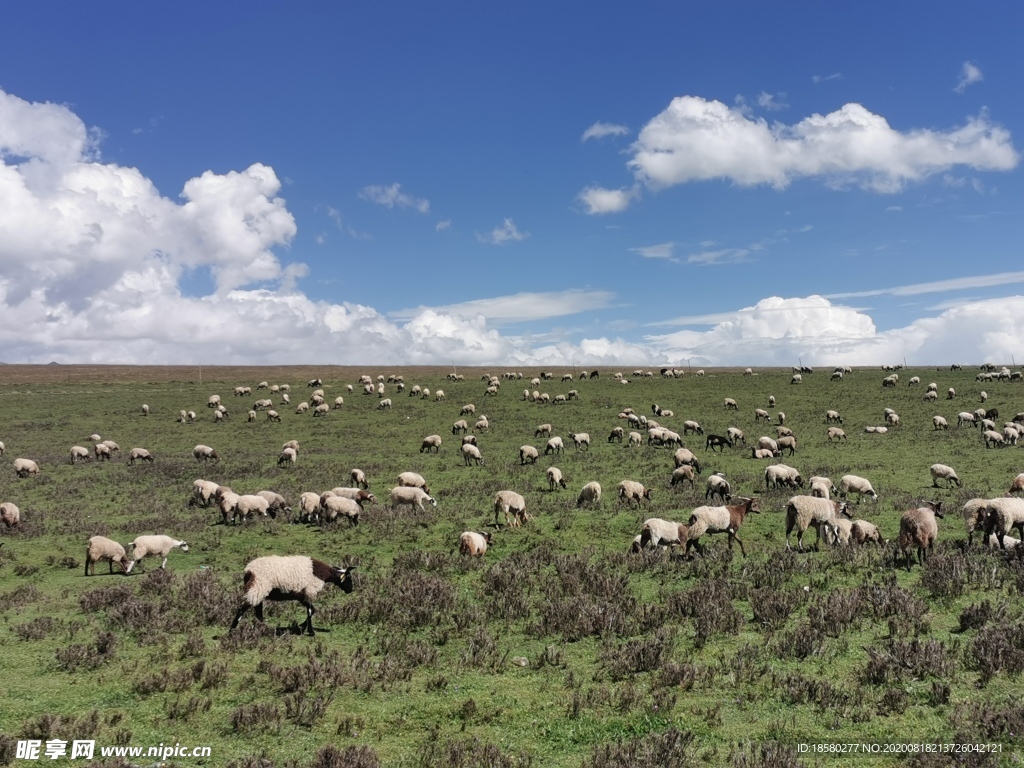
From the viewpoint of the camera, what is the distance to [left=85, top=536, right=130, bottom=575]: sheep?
14.9 metres

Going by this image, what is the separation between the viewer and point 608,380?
75250mm

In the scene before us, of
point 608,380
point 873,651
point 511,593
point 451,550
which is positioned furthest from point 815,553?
point 608,380

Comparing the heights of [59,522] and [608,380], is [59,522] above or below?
below

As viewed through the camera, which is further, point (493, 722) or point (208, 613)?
point (208, 613)

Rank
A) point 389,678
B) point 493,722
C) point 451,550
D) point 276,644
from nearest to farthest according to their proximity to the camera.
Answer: point 493,722 < point 389,678 < point 276,644 < point 451,550

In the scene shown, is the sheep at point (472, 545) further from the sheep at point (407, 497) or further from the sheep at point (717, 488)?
the sheep at point (717, 488)

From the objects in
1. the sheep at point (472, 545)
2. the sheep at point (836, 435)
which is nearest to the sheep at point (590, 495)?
the sheep at point (472, 545)

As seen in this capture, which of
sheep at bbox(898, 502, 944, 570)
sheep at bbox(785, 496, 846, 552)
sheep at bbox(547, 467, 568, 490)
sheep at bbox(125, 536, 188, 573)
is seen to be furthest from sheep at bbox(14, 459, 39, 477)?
sheep at bbox(898, 502, 944, 570)

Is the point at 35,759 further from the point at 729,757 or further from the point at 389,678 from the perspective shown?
the point at 729,757

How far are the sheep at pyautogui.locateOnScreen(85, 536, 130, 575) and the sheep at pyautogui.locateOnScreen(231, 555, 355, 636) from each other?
6596mm

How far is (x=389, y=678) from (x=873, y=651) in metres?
7.14

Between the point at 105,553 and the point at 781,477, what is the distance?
2353 cm

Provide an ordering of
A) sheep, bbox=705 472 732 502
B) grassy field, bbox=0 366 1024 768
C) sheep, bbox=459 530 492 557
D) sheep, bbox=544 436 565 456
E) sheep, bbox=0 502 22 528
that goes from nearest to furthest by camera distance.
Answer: grassy field, bbox=0 366 1024 768
sheep, bbox=459 530 492 557
sheep, bbox=0 502 22 528
sheep, bbox=705 472 732 502
sheep, bbox=544 436 565 456

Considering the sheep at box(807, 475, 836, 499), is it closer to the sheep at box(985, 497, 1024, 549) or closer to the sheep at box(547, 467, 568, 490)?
the sheep at box(985, 497, 1024, 549)
